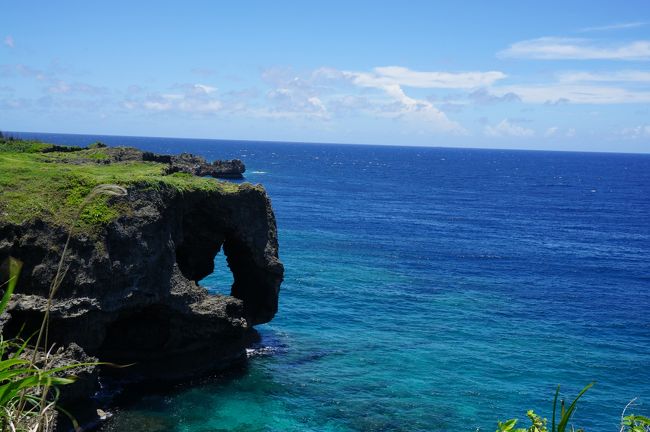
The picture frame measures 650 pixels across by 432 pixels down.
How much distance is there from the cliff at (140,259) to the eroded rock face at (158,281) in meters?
0.06

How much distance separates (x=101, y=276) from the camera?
28.3m

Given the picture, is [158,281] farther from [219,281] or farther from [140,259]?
[219,281]

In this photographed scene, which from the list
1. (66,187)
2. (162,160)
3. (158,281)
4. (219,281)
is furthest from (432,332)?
(162,160)

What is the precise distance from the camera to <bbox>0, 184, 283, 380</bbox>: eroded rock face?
2744cm

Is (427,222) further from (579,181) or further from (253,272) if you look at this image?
(579,181)

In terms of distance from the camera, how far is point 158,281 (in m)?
31.2

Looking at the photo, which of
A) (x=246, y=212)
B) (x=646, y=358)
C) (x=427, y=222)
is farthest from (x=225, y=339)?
(x=427, y=222)

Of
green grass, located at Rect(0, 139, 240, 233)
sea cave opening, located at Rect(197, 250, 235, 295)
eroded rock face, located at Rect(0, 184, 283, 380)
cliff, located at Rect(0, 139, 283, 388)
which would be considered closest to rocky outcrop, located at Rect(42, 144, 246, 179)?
cliff, located at Rect(0, 139, 283, 388)

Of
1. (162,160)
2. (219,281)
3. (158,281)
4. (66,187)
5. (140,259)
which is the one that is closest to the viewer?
(140,259)

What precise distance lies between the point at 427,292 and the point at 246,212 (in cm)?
2238

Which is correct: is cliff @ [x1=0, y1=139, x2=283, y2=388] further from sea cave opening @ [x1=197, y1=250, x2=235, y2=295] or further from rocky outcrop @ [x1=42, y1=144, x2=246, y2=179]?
sea cave opening @ [x1=197, y1=250, x2=235, y2=295]

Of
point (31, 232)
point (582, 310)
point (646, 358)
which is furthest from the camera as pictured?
point (582, 310)

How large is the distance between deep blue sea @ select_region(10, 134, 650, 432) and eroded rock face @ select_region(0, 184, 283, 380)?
287 centimetres

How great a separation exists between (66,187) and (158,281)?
676 cm
